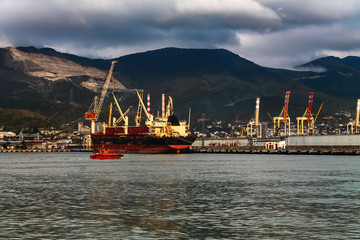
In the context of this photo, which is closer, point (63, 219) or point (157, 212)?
point (63, 219)

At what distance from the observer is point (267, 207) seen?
41.6m

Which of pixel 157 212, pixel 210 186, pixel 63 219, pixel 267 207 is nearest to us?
pixel 63 219

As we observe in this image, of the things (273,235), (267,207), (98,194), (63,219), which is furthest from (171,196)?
(273,235)

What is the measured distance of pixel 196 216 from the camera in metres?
37.1

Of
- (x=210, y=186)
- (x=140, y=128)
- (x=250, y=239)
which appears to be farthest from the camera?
(x=140, y=128)

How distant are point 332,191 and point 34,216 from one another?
30.8 meters

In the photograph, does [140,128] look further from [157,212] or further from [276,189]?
[157,212]

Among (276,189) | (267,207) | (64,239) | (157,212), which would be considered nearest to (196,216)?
(157,212)

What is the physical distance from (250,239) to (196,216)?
28.4ft

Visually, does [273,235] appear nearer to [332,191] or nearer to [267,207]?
[267,207]

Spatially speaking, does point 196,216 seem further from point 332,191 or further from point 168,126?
point 168,126

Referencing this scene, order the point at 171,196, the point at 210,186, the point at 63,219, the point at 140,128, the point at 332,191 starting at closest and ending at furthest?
the point at 63,219 → the point at 171,196 → the point at 332,191 → the point at 210,186 → the point at 140,128

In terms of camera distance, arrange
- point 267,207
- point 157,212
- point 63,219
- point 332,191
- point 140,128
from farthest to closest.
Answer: point 140,128 → point 332,191 → point 267,207 → point 157,212 → point 63,219

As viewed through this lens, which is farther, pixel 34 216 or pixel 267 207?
pixel 267 207
